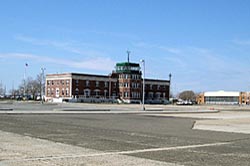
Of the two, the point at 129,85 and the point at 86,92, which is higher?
the point at 129,85

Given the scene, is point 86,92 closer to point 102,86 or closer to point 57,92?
point 102,86

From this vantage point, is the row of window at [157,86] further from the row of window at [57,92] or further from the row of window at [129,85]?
the row of window at [57,92]

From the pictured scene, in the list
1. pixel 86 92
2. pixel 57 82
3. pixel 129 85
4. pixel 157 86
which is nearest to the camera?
pixel 86 92

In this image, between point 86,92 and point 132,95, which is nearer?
point 86,92

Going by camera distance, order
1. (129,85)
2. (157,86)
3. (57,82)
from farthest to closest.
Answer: (157,86) < (129,85) < (57,82)

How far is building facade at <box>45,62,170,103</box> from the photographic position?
13362 centimetres

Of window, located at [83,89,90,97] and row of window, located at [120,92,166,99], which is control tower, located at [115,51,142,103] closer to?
row of window, located at [120,92,166,99]

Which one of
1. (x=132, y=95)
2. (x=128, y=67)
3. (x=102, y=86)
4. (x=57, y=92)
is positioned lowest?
(x=132, y=95)

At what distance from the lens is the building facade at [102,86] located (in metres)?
134

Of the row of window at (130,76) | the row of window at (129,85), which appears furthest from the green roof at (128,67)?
the row of window at (129,85)

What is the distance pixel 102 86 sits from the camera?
465 ft

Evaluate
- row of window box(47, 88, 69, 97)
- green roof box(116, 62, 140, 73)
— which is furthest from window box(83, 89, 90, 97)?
green roof box(116, 62, 140, 73)

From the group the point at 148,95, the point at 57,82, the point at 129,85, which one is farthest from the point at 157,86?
the point at 57,82

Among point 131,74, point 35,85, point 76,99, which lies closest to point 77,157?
point 76,99
